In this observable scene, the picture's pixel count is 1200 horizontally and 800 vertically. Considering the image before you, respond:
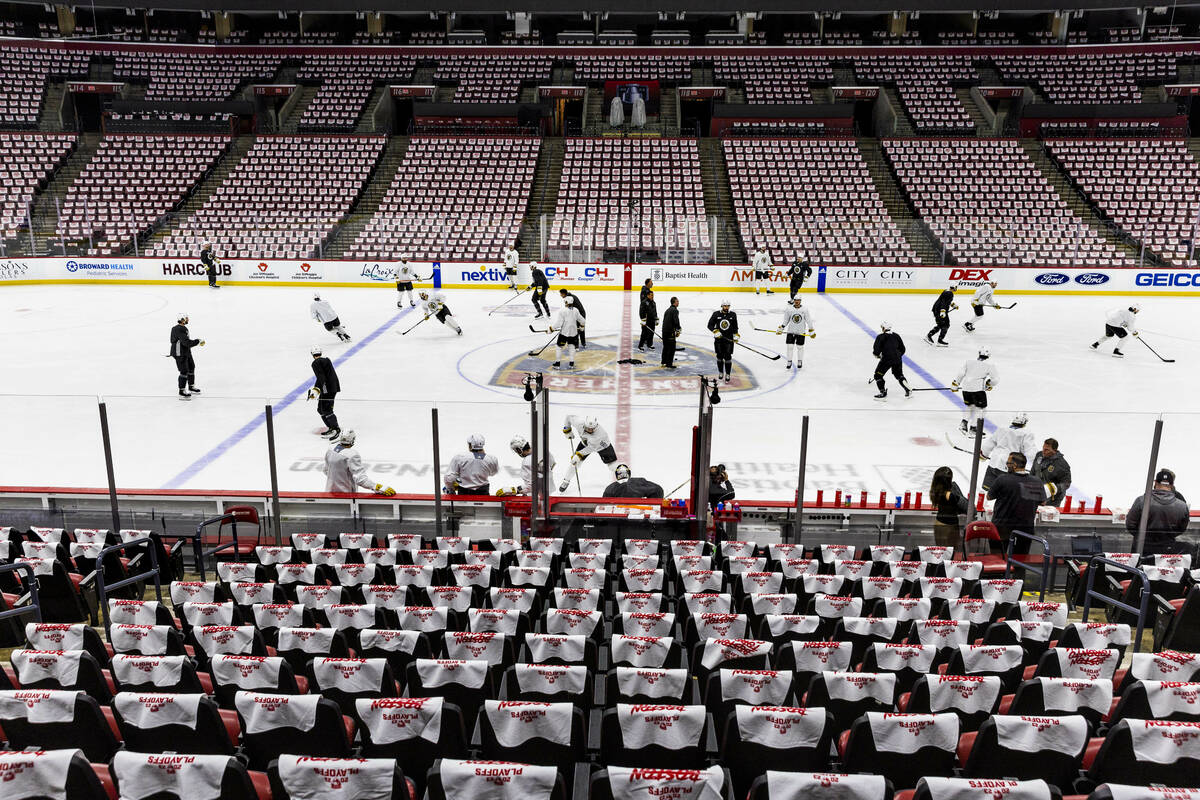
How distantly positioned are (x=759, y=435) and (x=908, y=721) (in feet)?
22.2

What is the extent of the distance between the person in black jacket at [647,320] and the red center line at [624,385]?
325 mm

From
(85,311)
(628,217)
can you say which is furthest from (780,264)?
(85,311)

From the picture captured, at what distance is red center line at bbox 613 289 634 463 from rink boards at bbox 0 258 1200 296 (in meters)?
3.70

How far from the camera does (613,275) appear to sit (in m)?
25.6

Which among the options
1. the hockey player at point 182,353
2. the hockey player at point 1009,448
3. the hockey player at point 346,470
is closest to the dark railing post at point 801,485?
the hockey player at point 1009,448

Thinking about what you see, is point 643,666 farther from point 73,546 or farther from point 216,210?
point 216,210

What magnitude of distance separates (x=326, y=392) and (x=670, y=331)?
630cm

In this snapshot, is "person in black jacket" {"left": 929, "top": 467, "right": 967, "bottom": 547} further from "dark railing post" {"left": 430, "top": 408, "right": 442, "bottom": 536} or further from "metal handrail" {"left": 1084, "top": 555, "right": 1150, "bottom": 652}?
"dark railing post" {"left": 430, "top": 408, "right": 442, "bottom": 536}

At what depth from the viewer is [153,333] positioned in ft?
60.3

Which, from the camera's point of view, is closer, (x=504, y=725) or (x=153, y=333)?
(x=504, y=725)

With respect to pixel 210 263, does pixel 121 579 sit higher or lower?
lower

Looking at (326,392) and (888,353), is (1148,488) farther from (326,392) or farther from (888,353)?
(326,392)

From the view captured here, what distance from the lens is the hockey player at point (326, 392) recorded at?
11008 millimetres

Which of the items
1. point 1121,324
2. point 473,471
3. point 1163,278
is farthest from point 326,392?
point 1163,278
